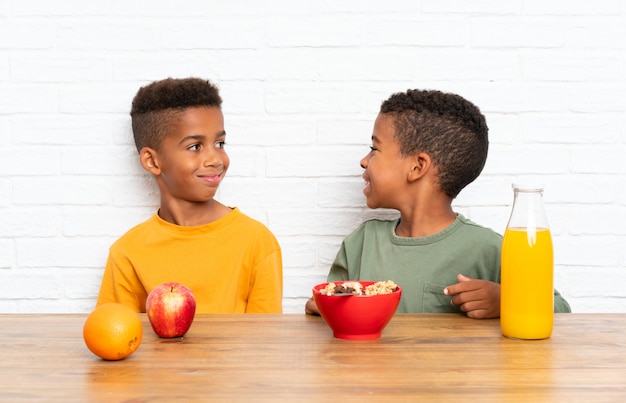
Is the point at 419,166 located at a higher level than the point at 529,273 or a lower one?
higher

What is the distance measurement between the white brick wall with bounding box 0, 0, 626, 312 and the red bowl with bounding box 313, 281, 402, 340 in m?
0.79

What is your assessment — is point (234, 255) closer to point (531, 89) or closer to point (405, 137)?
point (405, 137)

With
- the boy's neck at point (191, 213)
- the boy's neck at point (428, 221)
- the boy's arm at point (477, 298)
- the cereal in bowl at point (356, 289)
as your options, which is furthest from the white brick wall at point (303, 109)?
the cereal in bowl at point (356, 289)

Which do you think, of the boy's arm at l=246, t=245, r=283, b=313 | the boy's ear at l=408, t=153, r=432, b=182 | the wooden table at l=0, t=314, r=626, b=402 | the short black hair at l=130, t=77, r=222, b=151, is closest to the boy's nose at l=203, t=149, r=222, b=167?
the short black hair at l=130, t=77, r=222, b=151

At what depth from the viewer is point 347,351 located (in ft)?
3.96

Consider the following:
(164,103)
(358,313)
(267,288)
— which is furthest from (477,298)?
(164,103)

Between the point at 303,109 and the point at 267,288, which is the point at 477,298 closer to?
the point at 267,288

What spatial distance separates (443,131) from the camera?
187cm

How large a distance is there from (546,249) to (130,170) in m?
1.18

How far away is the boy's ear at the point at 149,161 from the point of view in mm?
1974

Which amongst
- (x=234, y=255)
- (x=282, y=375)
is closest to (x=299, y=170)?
(x=234, y=255)

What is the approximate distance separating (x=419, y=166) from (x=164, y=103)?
0.65 meters

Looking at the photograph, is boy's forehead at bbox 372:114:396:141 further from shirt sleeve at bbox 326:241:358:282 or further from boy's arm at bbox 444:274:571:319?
boy's arm at bbox 444:274:571:319

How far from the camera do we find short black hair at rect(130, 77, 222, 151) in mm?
1920
